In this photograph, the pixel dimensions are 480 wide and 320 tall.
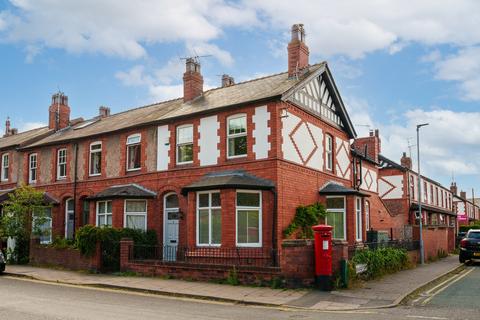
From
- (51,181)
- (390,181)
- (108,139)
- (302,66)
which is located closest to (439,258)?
(390,181)

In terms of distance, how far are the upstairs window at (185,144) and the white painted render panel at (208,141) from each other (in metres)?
0.70

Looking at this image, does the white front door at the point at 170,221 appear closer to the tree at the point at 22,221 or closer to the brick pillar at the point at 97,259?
the brick pillar at the point at 97,259

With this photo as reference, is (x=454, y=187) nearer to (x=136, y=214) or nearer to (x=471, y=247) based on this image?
(x=471, y=247)

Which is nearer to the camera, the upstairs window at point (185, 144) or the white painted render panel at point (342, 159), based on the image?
the upstairs window at point (185, 144)

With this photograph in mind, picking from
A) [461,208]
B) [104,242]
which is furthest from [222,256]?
[461,208]

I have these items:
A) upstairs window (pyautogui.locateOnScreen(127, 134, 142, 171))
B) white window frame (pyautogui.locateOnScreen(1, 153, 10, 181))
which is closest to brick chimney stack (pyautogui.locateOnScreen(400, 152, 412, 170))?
upstairs window (pyautogui.locateOnScreen(127, 134, 142, 171))

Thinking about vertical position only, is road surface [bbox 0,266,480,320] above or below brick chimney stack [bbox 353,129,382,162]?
below

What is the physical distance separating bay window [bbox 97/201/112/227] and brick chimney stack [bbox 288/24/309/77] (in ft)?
35.0

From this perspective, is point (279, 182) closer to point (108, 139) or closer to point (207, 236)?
point (207, 236)

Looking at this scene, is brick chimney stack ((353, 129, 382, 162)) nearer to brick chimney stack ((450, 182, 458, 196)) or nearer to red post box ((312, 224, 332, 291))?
red post box ((312, 224, 332, 291))

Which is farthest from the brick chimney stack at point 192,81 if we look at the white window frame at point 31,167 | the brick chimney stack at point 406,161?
the brick chimney stack at point 406,161

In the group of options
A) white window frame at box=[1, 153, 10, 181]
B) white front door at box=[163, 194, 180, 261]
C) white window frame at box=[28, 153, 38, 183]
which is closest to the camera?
white front door at box=[163, 194, 180, 261]

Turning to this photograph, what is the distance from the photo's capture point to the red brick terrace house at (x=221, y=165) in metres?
18.2

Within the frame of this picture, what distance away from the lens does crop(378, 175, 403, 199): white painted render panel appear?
124 feet
